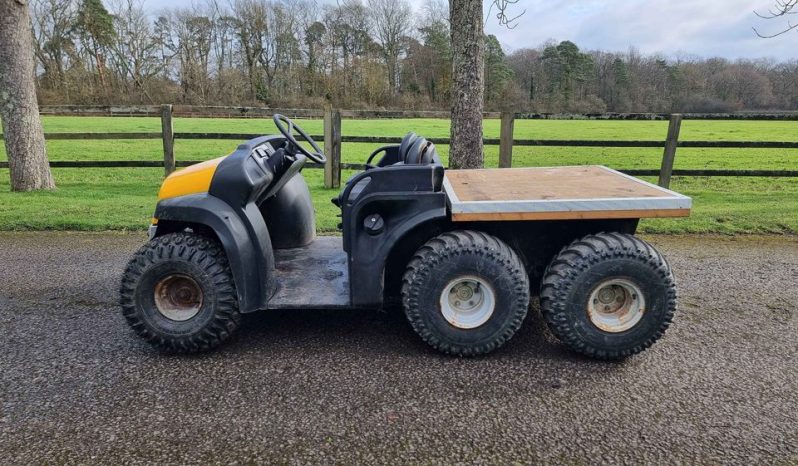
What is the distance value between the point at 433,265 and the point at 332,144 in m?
6.29

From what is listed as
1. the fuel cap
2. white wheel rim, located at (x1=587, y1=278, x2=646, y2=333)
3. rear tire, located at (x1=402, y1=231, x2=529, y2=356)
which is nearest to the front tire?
the fuel cap

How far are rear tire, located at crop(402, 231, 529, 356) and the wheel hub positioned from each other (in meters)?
1.23

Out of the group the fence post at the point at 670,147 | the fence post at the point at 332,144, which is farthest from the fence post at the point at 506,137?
the fence post at the point at 332,144

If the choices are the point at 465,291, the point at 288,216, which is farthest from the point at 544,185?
the point at 288,216

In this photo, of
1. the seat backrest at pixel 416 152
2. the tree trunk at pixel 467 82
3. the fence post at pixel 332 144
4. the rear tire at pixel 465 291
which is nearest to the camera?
the rear tire at pixel 465 291

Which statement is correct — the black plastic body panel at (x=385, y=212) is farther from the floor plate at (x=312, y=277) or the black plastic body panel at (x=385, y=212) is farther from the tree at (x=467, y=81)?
the tree at (x=467, y=81)

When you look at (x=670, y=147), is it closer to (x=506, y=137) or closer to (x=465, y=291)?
(x=506, y=137)

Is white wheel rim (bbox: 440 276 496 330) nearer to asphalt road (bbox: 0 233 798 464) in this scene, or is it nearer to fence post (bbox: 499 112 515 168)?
asphalt road (bbox: 0 233 798 464)

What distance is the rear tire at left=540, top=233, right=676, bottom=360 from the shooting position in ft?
9.43

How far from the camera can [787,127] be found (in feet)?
105

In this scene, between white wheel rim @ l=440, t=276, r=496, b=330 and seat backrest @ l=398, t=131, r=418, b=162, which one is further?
seat backrest @ l=398, t=131, r=418, b=162

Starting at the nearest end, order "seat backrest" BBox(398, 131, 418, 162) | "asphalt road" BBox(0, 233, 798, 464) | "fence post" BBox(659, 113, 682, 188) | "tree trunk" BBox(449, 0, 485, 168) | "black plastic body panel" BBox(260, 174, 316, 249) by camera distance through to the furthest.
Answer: "asphalt road" BBox(0, 233, 798, 464) < "seat backrest" BBox(398, 131, 418, 162) < "black plastic body panel" BBox(260, 174, 316, 249) < "tree trunk" BBox(449, 0, 485, 168) < "fence post" BBox(659, 113, 682, 188)

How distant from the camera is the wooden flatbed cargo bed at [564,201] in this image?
9.16ft

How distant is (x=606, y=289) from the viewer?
118 inches
